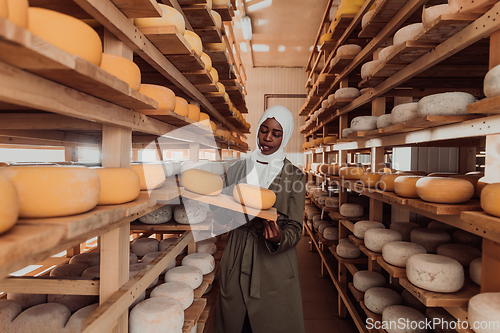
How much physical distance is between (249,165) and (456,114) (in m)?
1.11

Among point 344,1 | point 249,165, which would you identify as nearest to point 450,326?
point 249,165

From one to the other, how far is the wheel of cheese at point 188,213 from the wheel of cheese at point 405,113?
4.66ft

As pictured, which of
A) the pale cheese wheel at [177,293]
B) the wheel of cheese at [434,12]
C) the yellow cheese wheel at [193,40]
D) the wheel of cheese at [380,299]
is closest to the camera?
the wheel of cheese at [434,12]

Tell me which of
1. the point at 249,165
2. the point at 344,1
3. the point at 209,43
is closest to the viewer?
the point at 249,165

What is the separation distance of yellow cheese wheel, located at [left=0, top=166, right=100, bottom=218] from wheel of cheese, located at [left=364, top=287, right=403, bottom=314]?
6.22ft

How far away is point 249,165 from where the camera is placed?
70.1 inches

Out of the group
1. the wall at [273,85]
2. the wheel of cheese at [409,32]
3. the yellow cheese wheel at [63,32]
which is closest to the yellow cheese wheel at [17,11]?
the yellow cheese wheel at [63,32]

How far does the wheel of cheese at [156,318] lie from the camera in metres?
1.16

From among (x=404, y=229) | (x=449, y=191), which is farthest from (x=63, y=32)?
(x=404, y=229)

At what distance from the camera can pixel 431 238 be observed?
67.9 inches

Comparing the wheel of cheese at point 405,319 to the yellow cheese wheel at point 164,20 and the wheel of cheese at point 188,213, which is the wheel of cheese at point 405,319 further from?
the yellow cheese wheel at point 164,20

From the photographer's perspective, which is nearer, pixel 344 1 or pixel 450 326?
pixel 450 326

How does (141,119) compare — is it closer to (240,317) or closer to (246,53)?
(240,317)

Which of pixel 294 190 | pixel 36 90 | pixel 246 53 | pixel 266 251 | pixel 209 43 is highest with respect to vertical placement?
pixel 246 53
